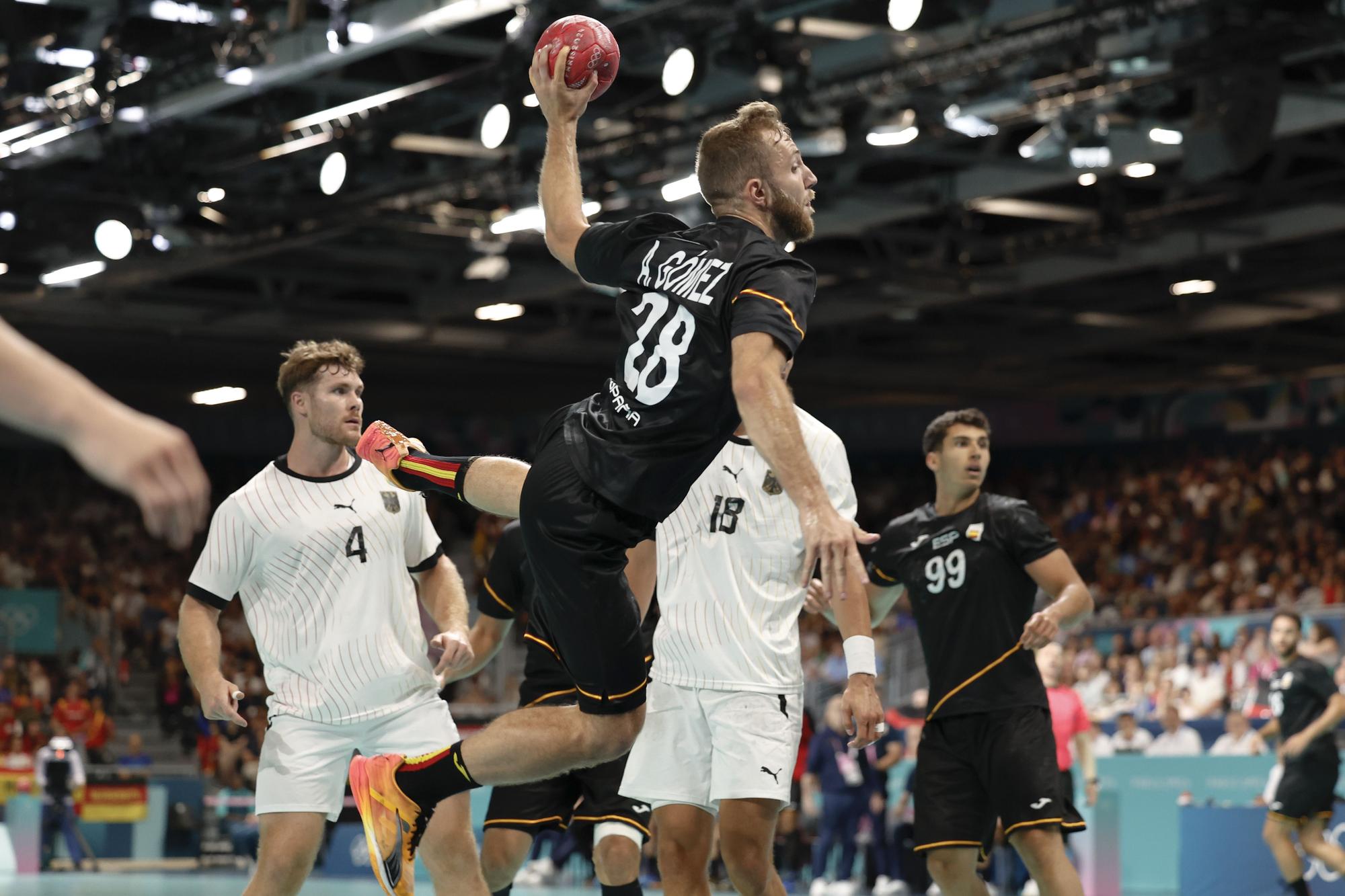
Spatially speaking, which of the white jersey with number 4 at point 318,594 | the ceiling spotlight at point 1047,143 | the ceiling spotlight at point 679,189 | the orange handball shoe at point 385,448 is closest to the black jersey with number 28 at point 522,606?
the white jersey with number 4 at point 318,594

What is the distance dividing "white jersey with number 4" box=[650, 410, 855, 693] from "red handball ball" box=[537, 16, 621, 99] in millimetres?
1731

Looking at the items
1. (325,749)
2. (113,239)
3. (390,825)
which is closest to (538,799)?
(325,749)

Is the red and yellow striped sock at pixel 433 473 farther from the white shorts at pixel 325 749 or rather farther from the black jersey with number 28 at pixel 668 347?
the white shorts at pixel 325 749

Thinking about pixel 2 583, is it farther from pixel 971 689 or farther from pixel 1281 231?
pixel 971 689

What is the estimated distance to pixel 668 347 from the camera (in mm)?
5156

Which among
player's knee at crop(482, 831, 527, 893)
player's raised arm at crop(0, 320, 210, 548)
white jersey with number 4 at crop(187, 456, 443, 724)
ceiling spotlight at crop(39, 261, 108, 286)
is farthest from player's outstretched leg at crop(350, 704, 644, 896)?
ceiling spotlight at crop(39, 261, 108, 286)

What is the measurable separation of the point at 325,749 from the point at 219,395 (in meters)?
29.2

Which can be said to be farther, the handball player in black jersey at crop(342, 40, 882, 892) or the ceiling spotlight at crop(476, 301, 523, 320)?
the ceiling spotlight at crop(476, 301, 523, 320)

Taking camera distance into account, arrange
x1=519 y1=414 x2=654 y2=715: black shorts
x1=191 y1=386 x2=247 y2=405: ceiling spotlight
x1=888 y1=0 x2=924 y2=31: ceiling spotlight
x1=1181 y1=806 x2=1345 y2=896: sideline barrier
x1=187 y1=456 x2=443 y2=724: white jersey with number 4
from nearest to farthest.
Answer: x1=519 y1=414 x2=654 y2=715: black shorts, x1=187 y1=456 x2=443 y2=724: white jersey with number 4, x1=1181 y1=806 x2=1345 y2=896: sideline barrier, x1=888 y1=0 x2=924 y2=31: ceiling spotlight, x1=191 y1=386 x2=247 y2=405: ceiling spotlight

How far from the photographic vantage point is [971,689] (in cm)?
783

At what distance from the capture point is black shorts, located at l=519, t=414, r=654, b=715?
5.34m

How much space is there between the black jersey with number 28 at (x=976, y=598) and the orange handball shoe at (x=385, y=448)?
292cm

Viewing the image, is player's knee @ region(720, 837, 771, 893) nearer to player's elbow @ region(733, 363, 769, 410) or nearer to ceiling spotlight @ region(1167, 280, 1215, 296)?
player's elbow @ region(733, 363, 769, 410)

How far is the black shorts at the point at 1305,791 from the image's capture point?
43.6 feet
